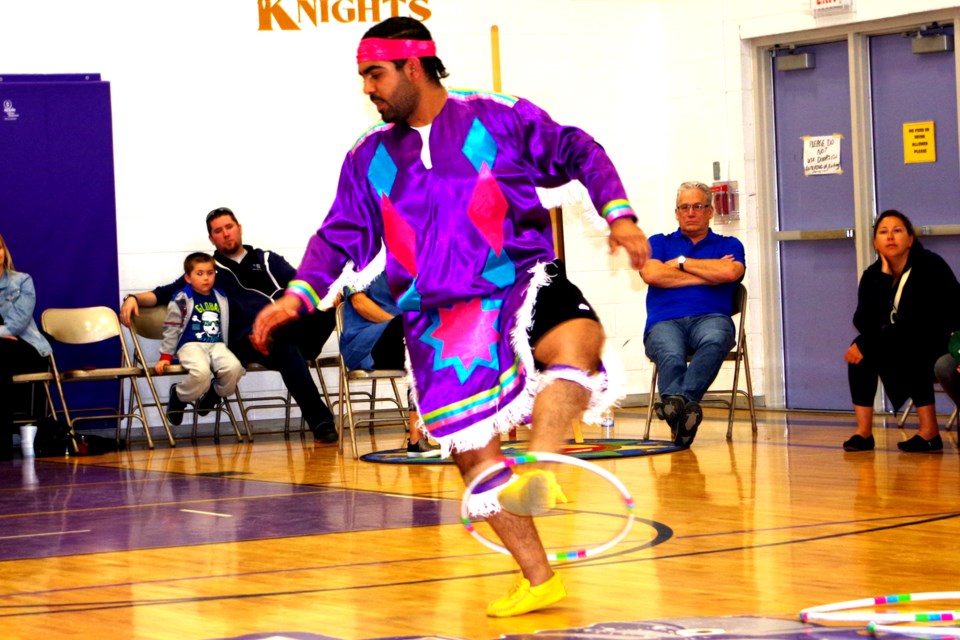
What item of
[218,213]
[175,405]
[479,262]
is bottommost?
[175,405]

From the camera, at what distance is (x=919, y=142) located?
8.73 m

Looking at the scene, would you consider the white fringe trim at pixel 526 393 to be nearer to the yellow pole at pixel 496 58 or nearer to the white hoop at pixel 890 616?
the white hoop at pixel 890 616

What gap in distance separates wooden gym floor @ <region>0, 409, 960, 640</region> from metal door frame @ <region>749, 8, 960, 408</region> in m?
2.41

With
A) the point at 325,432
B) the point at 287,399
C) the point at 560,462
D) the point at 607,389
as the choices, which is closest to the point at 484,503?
the point at 560,462

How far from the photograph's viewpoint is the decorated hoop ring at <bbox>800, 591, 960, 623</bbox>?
2.91 meters

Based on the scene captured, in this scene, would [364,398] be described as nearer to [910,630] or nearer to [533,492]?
[533,492]

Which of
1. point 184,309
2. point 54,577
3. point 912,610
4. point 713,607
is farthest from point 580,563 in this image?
point 184,309

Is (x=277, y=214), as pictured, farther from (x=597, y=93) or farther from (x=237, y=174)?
(x=597, y=93)

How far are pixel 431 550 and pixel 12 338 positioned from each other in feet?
15.2

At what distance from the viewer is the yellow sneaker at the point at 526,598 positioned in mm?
3328

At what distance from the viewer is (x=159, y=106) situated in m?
9.23

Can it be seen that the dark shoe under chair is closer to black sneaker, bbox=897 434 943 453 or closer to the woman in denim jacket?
black sneaker, bbox=897 434 943 453

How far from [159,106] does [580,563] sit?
5968 millimetres

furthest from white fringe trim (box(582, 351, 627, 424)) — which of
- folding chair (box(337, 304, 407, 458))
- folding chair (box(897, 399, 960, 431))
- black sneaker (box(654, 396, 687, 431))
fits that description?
folding chair (box(337, 304, 407, 458))
